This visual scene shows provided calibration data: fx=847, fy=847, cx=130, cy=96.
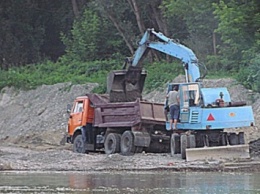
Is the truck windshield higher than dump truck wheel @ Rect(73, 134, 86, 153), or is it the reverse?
the truck windshield

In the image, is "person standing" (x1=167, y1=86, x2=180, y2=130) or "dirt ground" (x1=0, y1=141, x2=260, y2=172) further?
"person standing" (x1=167, y1=86, x2=180, y2=130)

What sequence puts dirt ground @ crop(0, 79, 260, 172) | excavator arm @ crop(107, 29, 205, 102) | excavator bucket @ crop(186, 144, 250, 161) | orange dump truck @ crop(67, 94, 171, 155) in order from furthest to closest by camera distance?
excavator arm @ crop(107, 29, 205, 102), orange dump truck @ crop(67, 94, 171, 155), excavator bucket @ crop(186, 144, 250, 161), dirt ground @ crop(0, 79, 260, 172)

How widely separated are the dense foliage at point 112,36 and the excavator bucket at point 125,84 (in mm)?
A: 5506

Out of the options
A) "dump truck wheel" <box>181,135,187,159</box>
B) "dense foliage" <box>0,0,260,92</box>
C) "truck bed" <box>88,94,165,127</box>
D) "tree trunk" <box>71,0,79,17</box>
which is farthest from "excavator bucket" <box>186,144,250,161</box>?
"tree trunk" <box>71,0,79,17</box>

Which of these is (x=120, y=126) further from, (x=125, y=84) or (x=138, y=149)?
(x=125, y=84)

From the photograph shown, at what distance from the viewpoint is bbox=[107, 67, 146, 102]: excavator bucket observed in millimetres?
32250

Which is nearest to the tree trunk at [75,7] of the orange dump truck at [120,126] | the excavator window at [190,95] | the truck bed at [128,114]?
the orange dump truck at [120,126]

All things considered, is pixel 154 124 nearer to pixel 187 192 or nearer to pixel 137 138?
pixel 137 138

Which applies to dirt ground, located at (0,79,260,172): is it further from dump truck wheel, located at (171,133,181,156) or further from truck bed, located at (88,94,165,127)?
truck bed, located at (88,94,165,127)

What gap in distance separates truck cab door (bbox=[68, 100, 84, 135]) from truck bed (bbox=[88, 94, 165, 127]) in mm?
1052

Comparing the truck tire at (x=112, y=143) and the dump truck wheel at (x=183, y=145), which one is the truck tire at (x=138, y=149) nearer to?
the truck tire at (x=112, y=143)

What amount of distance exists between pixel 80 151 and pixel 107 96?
2.35m

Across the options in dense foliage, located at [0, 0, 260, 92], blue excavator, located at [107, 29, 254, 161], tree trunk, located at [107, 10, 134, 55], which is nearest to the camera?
blue excavator, located at [107, 29, 254, 161]

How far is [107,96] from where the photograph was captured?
32438 millimetres
